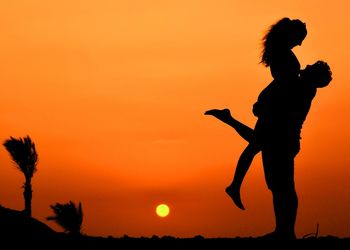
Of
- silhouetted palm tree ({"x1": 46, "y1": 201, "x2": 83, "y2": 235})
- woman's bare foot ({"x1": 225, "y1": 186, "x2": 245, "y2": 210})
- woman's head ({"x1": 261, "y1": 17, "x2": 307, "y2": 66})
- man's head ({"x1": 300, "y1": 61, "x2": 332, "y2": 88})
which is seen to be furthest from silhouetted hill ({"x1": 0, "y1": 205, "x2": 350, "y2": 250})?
silhouetted palm tree ({"x1": 46, "y1": 201, "x2": 83, "y2": 235})

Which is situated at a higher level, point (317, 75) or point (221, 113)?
point (317, 75)

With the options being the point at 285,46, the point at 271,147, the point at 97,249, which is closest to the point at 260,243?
the point at 271,147

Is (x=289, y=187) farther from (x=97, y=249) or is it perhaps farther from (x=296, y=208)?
(x=97, y=249)

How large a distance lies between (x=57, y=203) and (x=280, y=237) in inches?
333

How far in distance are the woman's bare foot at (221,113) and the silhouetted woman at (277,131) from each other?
26cm

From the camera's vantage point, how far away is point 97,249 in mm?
9266

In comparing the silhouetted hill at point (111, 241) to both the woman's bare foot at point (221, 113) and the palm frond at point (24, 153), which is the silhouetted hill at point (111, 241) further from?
the palm frond at point (24, 153)

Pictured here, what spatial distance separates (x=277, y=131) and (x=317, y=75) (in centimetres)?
97

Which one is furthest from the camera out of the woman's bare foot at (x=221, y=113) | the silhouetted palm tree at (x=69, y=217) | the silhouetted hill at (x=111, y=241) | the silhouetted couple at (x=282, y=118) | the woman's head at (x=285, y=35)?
the silhouetted palm tree at (x=69, y=217)

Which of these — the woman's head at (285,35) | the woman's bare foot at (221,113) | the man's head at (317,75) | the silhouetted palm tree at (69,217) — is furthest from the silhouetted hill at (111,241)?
the silhouetted palm tree at (69,217)

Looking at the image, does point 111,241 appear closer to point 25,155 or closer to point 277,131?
point 277,131

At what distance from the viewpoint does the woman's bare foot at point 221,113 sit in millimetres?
10719

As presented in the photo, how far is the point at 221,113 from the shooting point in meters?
10.8

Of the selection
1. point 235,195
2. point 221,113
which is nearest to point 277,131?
point 221,113
